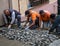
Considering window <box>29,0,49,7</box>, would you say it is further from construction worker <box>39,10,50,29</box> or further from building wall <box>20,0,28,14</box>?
construction worker <box>39,10,50,29</box>

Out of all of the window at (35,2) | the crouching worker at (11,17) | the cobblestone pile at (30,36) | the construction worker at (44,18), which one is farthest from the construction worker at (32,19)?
the window at (35,2)

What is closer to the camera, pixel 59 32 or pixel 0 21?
pixel 59 32

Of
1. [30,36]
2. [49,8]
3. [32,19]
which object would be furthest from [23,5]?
[30,36]

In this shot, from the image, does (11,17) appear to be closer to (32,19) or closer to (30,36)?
(32,19)

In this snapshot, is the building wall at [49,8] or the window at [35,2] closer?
the building wall at [49,8]

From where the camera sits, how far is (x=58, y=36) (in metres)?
8.79

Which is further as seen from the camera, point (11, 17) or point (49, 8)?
point (49, 8)

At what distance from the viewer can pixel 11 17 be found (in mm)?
11117

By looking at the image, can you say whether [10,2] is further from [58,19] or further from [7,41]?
[58,19]

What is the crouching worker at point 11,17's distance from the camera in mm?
10952

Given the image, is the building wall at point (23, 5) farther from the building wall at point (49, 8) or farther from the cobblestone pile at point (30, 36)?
→ the cobblestone pile at point (30, 36)

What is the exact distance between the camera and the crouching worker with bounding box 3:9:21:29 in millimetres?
10952

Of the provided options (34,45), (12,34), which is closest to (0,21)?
(12,34)

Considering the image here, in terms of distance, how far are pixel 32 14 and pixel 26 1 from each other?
366cm
